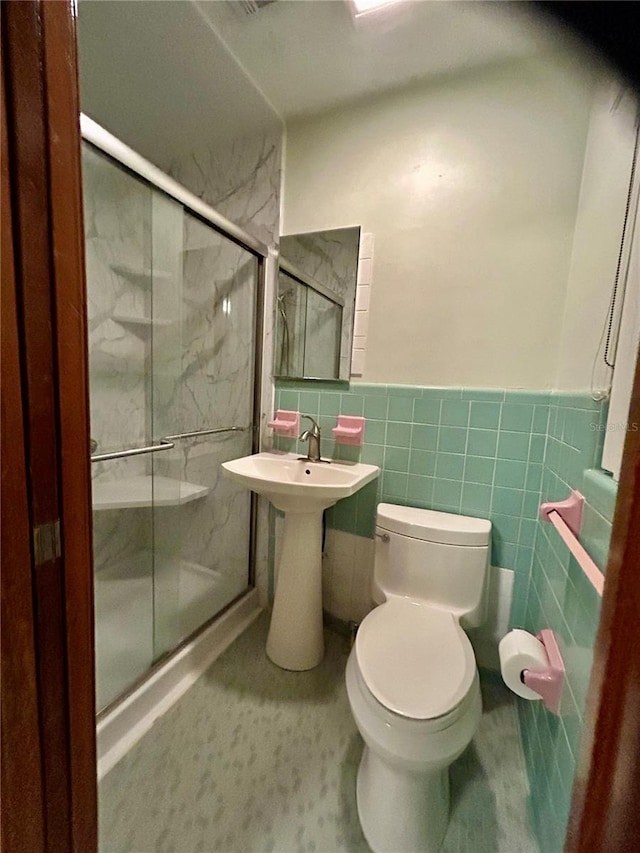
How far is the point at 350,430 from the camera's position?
1475mm

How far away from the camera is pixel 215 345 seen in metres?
1.70

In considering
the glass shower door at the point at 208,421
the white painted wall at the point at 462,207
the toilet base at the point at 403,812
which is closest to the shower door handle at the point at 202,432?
the glass shower door at the point at 208,421

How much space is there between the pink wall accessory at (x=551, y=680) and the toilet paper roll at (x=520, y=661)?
10mm

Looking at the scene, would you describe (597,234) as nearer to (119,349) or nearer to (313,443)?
(313,443)

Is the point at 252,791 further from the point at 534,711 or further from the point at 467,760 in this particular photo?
the point at 534,711

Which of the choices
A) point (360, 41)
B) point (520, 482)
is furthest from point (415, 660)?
point (360, 41)

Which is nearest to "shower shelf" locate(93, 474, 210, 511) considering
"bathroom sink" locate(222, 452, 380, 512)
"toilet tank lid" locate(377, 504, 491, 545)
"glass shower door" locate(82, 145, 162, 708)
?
"glass shower door" locate(82, 145, 162, 708)

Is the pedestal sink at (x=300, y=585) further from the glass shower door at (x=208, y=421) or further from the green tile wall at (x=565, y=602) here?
the green tile wall at (x=565, y=602)

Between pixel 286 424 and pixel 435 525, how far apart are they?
77 cm

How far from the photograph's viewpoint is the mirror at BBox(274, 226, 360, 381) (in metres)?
1.47

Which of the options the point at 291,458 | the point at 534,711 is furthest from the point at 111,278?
the point at 534,711

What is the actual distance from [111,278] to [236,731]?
1.85 meters

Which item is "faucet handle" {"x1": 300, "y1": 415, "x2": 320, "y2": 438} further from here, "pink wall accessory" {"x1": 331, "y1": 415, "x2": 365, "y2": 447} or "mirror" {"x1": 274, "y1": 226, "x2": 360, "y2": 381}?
"mirror" {"x1": 274, "y1": 226, "x2": 360, "y2": 381}

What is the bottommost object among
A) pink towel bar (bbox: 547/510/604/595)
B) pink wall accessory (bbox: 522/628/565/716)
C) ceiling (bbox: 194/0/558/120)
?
pink wall accessory (bbox: 522/628/565/716)
